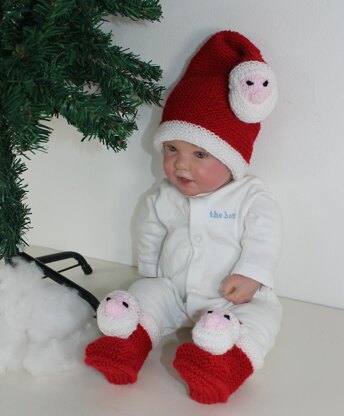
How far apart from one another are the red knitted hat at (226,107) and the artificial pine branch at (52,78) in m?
0.09

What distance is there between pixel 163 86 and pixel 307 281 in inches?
18.3

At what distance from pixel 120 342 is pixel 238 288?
203 mm

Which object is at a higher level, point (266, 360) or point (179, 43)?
point (179, 43)

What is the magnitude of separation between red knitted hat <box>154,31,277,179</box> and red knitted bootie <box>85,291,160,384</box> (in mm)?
269

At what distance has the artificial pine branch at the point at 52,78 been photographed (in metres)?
0.72

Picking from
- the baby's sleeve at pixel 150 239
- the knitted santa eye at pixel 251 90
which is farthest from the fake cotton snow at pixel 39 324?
the knitted santa eye at pixel 251 90

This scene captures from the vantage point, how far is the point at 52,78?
74 centimetres

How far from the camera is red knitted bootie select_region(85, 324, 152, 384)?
2.47 feet

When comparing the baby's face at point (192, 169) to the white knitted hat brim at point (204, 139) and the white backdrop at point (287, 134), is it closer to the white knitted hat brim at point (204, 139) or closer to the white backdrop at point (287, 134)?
the white knitted hat brim at point (204, 139)

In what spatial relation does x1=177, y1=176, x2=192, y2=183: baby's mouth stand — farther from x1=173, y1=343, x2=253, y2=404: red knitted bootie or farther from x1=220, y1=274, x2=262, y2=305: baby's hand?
x1=173, y1=343, x2=253, y2=404: red knitted bootie

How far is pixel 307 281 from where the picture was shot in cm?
103

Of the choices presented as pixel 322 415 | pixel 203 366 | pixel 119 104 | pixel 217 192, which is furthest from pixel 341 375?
pixel 119 104

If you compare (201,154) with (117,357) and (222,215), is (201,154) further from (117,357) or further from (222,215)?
(117,357)

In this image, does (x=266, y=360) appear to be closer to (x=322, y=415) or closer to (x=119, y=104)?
(x=322, y=415)
